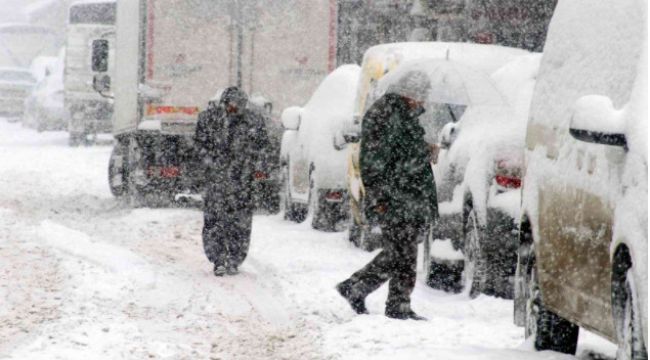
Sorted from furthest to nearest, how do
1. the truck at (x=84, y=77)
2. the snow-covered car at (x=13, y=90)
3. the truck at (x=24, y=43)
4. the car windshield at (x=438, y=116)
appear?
the truck at (x=24, y=43) < the snow-covered car at (x=13, y=90) < the truck at (x=84, y=77) < the car windshield at (x=438, y=116)

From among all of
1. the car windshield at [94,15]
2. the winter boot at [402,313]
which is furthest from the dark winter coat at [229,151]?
the car windshield at [94,15]

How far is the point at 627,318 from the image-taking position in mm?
5852

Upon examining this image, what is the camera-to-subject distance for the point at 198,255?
557 inches

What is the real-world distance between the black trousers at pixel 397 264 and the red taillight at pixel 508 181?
28.0 inches

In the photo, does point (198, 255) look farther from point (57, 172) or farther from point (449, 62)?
point (57, 172)

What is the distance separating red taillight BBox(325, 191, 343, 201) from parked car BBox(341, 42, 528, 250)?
2.57 ft

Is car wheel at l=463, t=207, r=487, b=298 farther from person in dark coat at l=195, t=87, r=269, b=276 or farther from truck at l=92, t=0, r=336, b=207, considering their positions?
truck at l=92, t=0, r=336, b=207

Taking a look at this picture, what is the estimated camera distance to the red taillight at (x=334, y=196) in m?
15.8

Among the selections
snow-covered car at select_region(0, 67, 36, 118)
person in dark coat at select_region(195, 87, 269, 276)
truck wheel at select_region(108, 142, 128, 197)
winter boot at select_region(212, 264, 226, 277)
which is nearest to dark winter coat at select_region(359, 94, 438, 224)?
winter boot at select_region(212, 264, 226, 277)

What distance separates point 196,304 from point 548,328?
3519 mm

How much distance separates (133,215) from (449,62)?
7305 millimetres

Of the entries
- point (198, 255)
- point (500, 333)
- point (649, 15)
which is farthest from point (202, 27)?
point (649, 15)

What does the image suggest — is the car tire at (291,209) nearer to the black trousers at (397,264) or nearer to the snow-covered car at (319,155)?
the snow-covered car at (319,155)

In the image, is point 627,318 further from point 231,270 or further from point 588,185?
point 231,270
